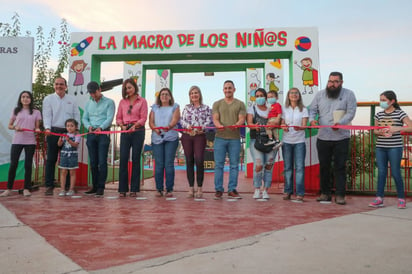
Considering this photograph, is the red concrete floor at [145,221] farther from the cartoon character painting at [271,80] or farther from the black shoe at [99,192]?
the cartoon character painting at [271,80]

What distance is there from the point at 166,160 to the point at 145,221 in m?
1.88

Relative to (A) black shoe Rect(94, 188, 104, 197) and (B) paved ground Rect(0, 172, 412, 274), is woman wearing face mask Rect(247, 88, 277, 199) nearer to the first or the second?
(B) paved ground Rect(0, 172, 412, 274)

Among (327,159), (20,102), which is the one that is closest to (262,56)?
(327,159)

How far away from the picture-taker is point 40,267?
6.29 feet

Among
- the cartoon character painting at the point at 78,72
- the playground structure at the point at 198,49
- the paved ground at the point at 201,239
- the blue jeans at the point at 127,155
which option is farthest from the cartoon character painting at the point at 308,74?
the cartoon character painting at the point at 78,72

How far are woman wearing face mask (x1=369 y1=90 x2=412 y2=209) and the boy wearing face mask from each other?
136 cm

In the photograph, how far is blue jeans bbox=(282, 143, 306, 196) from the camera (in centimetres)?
491

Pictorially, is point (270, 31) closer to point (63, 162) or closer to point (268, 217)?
point (268, 217)

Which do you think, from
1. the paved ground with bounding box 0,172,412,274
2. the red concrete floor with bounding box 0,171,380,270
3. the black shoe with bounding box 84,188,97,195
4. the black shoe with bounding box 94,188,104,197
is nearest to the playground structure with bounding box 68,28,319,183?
the black shoe with bounding box 84,188,97,195

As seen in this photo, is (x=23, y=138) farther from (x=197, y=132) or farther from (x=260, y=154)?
(x=260, y=154)

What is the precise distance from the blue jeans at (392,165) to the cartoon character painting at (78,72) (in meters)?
5.30

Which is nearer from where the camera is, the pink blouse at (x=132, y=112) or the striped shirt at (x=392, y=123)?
the striped shirt at (x=392, y=123)

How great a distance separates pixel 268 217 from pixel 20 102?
4.51 m

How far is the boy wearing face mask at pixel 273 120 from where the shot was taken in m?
4.91
